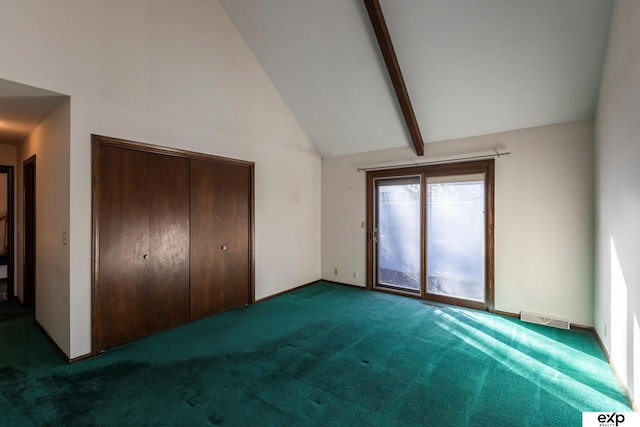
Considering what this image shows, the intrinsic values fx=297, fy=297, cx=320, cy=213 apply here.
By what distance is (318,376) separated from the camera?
2480 mm

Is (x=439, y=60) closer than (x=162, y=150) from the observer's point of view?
No

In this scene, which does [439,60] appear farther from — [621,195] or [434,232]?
[434,232]

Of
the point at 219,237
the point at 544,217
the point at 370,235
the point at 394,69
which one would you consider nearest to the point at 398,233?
the point at 370,235

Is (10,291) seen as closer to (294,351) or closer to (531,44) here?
(294,351)

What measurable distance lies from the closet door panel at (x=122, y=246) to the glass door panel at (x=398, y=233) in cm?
356

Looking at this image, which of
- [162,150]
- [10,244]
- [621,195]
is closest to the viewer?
[621,195]

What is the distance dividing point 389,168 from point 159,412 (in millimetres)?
4321

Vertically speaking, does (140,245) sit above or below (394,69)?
below

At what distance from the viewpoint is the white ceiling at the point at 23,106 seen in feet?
8.29

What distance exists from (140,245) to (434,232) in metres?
3.96

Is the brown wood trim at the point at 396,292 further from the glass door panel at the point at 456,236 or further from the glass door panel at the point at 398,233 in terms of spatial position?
the glass door panel at the point at 456,236

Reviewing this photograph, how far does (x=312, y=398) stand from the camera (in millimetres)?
2188
